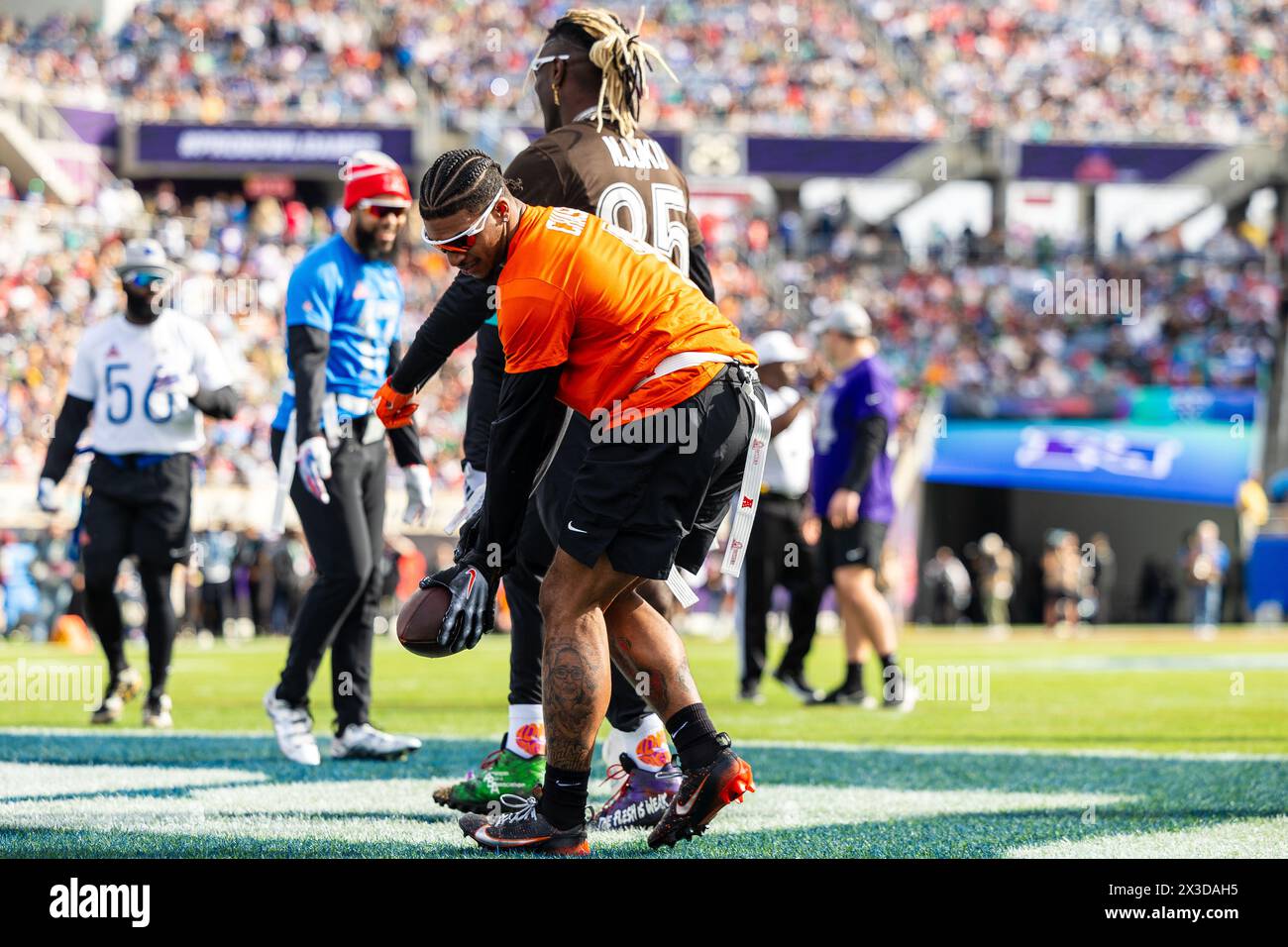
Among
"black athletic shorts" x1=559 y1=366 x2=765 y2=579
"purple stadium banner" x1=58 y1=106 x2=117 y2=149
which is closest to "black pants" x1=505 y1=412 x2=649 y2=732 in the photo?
"black athletic shorts" x1=559 y1=366 x2=765 y2=579

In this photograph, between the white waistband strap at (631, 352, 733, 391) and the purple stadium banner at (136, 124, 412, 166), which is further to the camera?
the purple stadium banner at (136, 124, 412, 166)

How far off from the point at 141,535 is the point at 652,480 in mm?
4580

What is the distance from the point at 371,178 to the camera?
23.0ft

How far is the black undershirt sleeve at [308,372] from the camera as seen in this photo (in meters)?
6.74

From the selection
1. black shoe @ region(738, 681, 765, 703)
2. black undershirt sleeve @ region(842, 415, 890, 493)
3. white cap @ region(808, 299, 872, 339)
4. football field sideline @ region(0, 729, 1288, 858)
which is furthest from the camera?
black shoe @ region(738, 681, 765, 703)

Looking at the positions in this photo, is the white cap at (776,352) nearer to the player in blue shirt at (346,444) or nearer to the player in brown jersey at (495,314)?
the player in blue shirt at (346,444)

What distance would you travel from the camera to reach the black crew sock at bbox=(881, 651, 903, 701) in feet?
33.6

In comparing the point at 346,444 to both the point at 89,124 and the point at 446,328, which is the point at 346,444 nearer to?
the point at 446,328

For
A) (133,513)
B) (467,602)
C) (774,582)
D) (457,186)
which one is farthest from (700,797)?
(774,582)

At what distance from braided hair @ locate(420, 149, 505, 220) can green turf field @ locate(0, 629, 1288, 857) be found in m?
1.71

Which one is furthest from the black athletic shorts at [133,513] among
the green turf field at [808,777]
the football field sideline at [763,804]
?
the football field sideline at [763,804]

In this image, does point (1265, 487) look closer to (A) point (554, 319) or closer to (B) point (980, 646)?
(B) point (980, 646)

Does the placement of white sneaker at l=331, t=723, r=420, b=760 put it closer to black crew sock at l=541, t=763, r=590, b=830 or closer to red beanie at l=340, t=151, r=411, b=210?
red beanie at l=340, t=151, r=411, b=210
